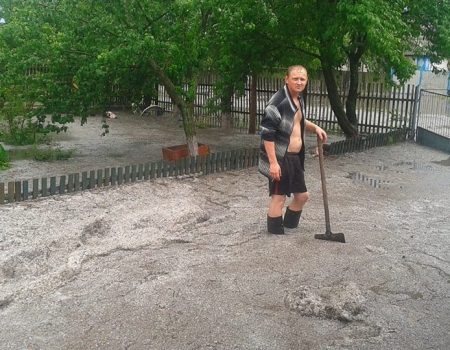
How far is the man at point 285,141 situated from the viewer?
5562 mm

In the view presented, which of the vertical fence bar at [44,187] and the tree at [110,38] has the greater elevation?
the tree at [110,38]

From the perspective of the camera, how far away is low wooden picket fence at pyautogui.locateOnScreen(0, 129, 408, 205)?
6977mm

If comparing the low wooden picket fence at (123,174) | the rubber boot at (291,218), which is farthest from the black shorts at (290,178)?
the low wooden picket fence at (123,174)

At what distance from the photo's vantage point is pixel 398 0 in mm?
10055

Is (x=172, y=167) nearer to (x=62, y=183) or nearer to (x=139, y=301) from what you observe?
(x=62, y=183)

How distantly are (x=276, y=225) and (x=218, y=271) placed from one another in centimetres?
123

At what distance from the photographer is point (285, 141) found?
5.72 m

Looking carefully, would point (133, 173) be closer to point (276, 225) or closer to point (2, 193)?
point (2, 193)

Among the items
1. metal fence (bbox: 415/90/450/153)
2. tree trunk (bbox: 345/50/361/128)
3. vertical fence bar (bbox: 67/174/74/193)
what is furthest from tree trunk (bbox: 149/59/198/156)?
metal fence (bbox: 415/90/450/153)

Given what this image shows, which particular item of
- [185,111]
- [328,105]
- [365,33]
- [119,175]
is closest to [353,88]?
[328,105]

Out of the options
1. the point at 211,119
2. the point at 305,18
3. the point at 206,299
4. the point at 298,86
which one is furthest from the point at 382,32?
the point at 211,119

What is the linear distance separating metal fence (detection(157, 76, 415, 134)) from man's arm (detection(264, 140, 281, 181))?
722 centimetres

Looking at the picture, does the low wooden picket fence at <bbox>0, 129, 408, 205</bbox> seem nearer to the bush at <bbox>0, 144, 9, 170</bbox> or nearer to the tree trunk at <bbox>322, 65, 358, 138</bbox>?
the tree trunk at <bbox>322, 65, 358, 138</bbox>

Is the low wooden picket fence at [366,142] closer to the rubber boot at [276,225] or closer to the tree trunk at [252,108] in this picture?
the tree trunk at [252,108]
